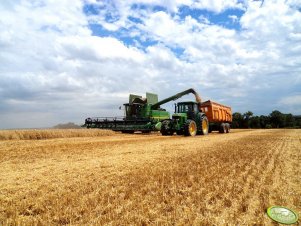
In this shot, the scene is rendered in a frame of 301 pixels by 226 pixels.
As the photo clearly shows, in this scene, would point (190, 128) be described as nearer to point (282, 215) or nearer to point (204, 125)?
point (204, 125)

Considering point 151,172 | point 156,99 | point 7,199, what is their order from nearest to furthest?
point 7,199, point 151,172, point 156,99

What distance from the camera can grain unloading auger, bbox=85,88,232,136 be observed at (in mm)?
20878

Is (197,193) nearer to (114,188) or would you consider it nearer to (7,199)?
(114,188)

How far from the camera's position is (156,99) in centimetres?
2803

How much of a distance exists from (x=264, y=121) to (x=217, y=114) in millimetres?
43317

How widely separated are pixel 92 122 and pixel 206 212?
25975mm

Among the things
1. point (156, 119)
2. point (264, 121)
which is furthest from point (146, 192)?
point (264, 121)

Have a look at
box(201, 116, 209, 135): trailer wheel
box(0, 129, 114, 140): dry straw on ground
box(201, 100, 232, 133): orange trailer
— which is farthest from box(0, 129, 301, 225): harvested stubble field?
box(201, 100, 232, 133): orange trailer

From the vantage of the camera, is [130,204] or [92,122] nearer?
[130,204]

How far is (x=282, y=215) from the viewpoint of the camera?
3.65 m

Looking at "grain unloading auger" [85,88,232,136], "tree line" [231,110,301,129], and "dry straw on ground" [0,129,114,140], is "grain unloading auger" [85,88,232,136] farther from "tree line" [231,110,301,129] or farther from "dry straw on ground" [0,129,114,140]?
"tree line" [231,110,301,129]

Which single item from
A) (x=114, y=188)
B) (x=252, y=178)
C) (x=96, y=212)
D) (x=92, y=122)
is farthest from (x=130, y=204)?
(x=92, y=122)

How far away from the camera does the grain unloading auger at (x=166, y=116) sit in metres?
20.9

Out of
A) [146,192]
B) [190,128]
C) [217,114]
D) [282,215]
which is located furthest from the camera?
[217,114]
